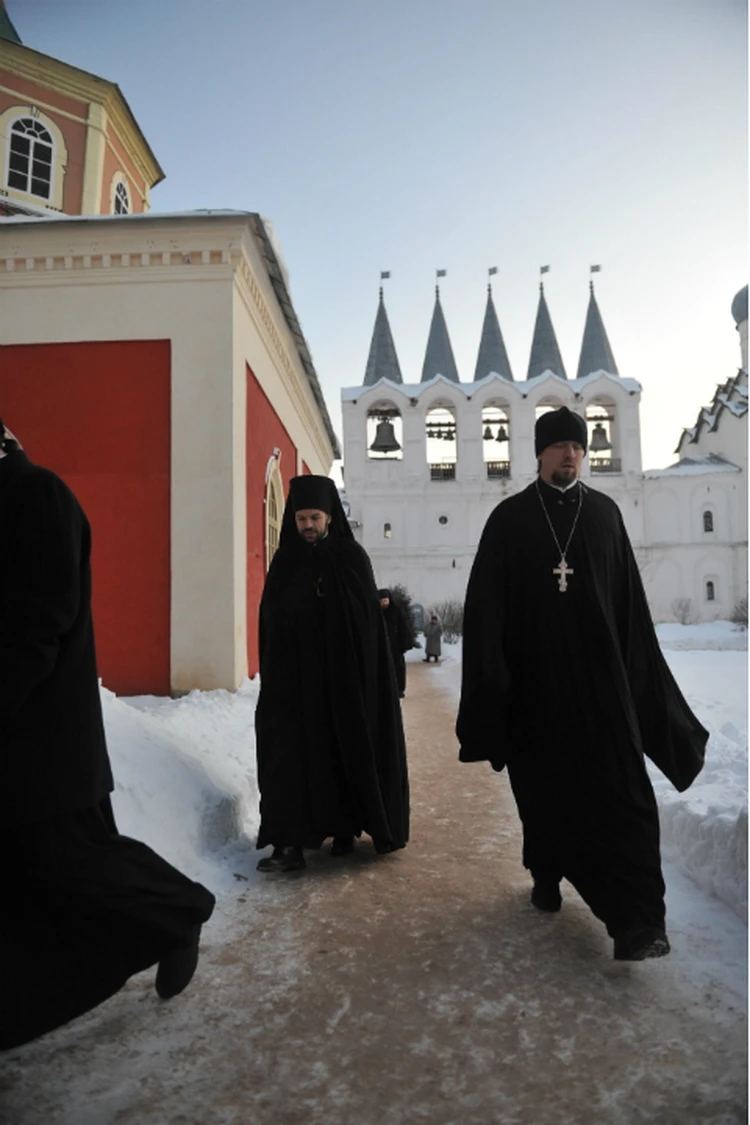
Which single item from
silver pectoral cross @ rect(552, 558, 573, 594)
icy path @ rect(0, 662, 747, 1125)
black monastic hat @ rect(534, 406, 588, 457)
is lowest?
icy path @ rect(0, 662, 747, 1125)

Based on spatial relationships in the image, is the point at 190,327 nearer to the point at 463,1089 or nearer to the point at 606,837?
the point at 606,837

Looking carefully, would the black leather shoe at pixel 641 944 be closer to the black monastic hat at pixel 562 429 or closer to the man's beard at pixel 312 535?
the black monastic hat at pixel 562 429

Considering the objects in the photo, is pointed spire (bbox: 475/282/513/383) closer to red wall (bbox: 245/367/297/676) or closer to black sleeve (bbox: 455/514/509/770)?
red wall (bbox: 245/367/297/676)

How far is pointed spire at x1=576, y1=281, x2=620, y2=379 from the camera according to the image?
136 feet

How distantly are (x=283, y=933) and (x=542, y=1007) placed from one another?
1.08 meters

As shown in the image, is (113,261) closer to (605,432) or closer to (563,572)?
(563,572)

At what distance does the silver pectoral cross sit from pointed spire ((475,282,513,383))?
38619 mm

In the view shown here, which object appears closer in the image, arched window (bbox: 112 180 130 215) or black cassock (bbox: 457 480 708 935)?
black cassock (bbox: 457 480 708 935)

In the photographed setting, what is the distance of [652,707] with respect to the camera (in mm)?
3133

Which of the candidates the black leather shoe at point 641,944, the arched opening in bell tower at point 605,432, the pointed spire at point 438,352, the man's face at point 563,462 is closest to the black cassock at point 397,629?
the man's face at point 563,462

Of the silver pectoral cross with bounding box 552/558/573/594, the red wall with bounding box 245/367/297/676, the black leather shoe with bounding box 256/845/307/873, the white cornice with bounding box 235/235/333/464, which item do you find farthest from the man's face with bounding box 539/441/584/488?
the white cornice with bounding box 235/235/333/464

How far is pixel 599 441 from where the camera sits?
37594 mm

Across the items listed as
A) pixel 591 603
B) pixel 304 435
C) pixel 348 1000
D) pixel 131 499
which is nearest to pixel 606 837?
pixel 591 603

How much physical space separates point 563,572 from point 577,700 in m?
0.53
